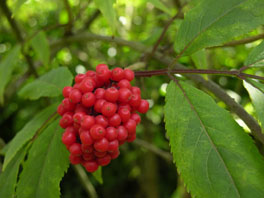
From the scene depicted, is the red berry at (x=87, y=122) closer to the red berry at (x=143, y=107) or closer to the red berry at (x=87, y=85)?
the red berry at (x=87, y=85)

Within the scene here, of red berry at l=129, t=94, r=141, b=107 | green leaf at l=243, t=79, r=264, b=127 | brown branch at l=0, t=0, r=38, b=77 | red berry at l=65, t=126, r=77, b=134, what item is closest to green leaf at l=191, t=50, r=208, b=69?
green leaf at l=243, t=79, r=264, b=127

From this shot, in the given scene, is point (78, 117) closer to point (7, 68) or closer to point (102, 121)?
point (102, 121)

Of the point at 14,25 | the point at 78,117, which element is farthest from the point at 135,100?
the point at 14,25

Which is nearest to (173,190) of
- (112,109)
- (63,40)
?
(63,40)

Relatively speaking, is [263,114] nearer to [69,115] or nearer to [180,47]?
[180,47]

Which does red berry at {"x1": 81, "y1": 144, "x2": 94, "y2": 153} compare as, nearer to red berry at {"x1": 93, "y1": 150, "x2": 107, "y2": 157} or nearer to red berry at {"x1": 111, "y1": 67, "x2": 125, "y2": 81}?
red berry at {"x1": 93, "y1": 150, "x2": 107, "y2": 157}

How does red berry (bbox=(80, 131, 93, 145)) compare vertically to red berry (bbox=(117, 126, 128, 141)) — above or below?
above

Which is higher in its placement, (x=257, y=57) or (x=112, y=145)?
(x=257, y=57)
